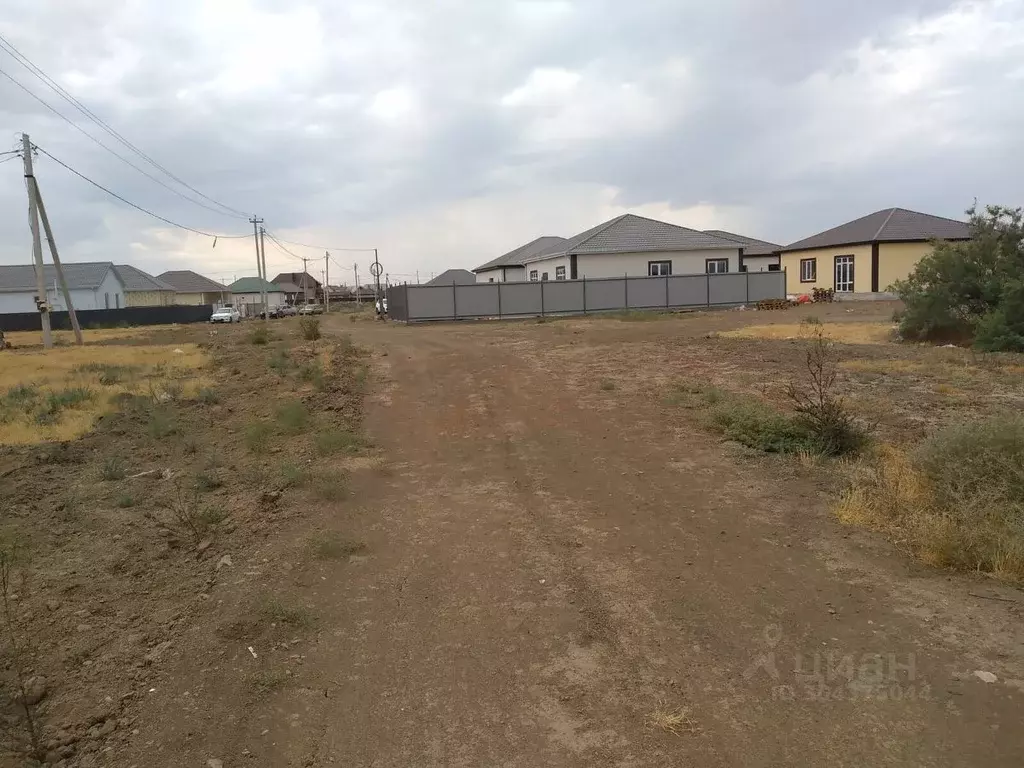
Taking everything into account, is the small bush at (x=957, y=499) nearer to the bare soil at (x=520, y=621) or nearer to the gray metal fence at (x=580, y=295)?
the bare soil at (x=520, y=621)

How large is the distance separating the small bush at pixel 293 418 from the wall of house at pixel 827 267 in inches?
1452

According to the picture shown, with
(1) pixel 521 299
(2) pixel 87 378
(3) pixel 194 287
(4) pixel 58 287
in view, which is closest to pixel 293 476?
(2) pixel 87 378

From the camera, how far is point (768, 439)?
8.58 metres

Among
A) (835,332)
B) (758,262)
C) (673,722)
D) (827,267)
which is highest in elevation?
(758,262)

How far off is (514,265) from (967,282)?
40.8m

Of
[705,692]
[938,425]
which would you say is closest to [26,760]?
[705,692]

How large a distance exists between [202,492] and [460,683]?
5357 mm

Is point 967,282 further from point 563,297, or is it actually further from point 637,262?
point 637,262

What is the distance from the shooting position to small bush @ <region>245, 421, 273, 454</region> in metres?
10.0

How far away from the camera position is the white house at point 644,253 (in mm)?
42500

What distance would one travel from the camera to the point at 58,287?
62.2 m

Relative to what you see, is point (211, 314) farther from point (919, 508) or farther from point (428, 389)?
point (919, 508)

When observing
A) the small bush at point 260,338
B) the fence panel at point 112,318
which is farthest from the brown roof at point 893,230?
the fence panel at point 112,318

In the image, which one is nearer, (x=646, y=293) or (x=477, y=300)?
(x=477, y=300)
